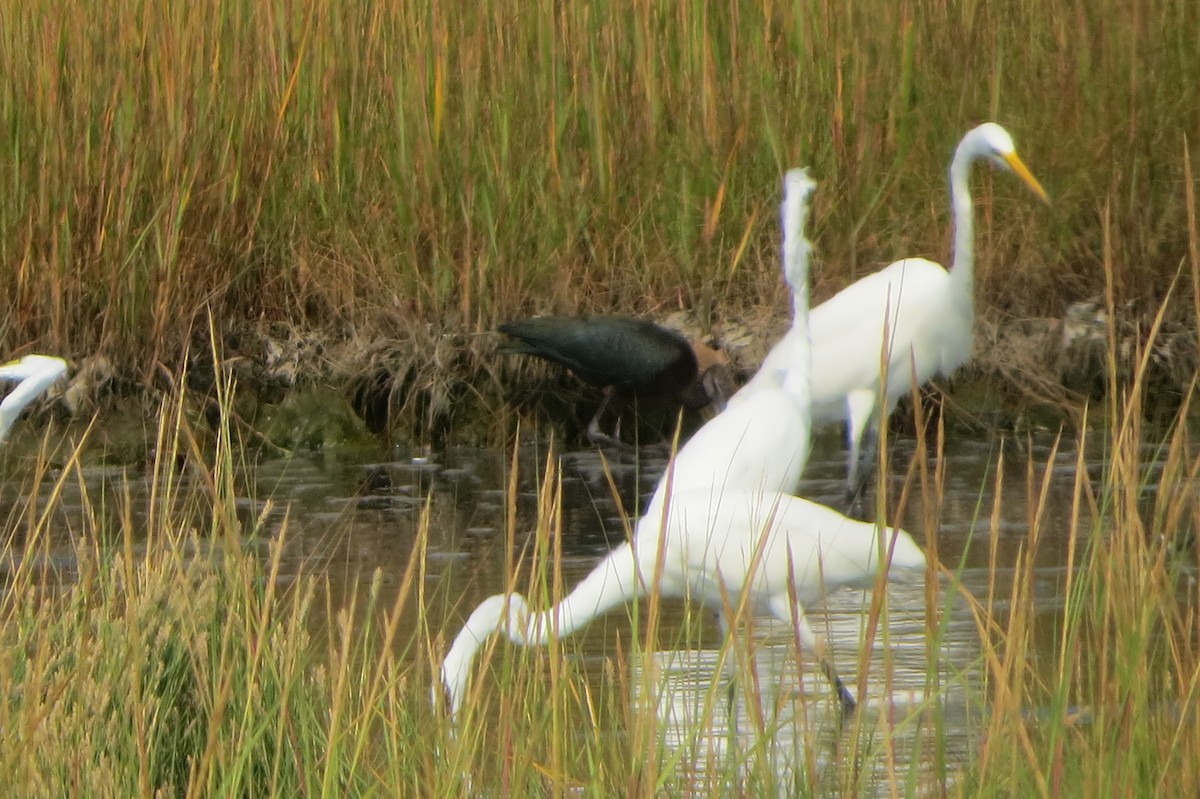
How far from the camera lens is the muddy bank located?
228 inches

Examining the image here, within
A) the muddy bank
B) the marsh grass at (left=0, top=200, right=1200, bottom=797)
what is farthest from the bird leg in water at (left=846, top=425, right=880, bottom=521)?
the marsh grass at (left=0, top=200, right=1200, bottom=797)

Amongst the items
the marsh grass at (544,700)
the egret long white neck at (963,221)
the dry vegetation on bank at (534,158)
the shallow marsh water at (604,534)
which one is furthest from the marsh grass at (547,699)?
the dry vegetation on bank at (534,158)

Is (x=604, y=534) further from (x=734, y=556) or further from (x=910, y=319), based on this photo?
(x=910, y=319)

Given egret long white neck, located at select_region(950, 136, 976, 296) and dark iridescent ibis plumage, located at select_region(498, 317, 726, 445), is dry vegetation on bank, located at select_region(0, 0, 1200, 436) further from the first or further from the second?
egret long white neck, located at select_region(950, 136, 976, 296)

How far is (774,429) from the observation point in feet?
13.4

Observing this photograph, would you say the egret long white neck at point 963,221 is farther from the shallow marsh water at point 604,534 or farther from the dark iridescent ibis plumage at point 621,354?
the dark iridescent ibis plumage at point 621,354

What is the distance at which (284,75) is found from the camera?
6.03 meters

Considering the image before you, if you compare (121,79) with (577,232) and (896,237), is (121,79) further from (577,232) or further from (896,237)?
(896,237)

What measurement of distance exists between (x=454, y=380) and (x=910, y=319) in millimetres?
1532

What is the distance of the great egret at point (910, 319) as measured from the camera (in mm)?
5305

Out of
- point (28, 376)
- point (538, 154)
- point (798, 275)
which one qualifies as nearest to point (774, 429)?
point (798, 275)

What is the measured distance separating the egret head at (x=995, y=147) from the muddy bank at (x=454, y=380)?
0.63 meters

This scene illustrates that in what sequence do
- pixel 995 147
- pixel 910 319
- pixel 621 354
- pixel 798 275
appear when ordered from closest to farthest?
pixel 798 275, pixel 910 319, pixel 995 147, pixel 621 354

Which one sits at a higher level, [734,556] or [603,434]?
[603,434]
